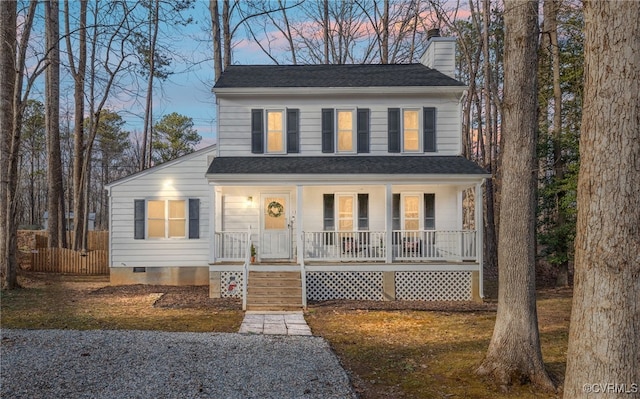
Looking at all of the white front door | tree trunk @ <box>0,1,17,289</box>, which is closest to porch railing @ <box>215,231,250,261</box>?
the white front door

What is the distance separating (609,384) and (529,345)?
253 centimetres

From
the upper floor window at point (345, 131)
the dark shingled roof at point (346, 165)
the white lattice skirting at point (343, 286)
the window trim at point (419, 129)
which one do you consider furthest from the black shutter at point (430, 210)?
the upper floor window at point (345, 131)

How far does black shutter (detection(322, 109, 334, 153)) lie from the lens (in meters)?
15.2

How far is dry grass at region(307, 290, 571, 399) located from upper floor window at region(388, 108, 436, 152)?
18.4ft

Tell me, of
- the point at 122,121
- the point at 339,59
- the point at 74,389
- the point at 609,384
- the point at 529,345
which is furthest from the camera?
the point at 122,121

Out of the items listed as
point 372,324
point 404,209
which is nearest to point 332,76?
point 404,209

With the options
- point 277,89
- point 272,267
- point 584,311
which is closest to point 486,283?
point 272,267

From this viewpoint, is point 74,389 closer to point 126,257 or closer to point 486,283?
point 126,257

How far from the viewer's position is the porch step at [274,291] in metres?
12.3

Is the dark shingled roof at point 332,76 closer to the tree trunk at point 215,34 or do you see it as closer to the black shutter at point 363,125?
the black shutter at point 363,125

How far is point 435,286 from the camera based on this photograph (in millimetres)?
13883

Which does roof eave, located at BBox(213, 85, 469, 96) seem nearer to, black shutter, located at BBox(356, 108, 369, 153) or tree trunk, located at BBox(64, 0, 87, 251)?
black shutter, located at BBox(356, 108, 369, 153)

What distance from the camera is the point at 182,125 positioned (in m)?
38.4

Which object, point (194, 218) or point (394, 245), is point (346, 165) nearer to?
point (394, 245)
